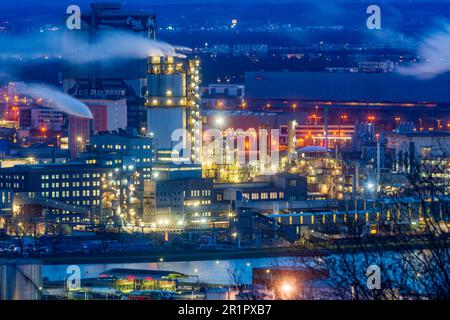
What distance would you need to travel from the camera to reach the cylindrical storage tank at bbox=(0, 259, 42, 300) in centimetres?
659

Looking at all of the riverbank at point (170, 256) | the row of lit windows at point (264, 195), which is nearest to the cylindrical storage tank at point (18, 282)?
the riverbank at point (170, 256)

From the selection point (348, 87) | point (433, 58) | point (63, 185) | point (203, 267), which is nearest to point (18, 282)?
point (203, 267)

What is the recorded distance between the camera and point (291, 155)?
16.5m

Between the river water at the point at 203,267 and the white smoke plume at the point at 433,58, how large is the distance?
1316 cm

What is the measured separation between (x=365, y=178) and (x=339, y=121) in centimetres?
738

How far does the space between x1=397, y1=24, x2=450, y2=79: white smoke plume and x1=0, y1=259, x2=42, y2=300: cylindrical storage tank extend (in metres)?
17.9

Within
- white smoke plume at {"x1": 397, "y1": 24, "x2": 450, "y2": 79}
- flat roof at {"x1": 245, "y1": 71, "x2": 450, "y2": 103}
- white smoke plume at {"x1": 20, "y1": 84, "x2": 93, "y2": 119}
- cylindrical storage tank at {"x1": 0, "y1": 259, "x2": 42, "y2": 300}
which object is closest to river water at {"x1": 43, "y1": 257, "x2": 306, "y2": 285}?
cylindrical storage tank at {"x1": 0, "y1": 259, "x2": 42, "y2": 300}

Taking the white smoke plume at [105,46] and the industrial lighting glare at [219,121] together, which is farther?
the white smoke plume at [105,46]

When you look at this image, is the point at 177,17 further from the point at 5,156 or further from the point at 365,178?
the point at 365,178

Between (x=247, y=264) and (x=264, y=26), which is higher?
(x=264, y=26)

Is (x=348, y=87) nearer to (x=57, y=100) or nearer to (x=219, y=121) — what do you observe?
(x=57, y=100)

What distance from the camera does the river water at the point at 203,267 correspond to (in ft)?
33.9

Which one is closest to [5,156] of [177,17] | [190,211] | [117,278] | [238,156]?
[238,156]

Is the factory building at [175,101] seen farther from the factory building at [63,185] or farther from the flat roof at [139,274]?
the flat roof at [139,274]
